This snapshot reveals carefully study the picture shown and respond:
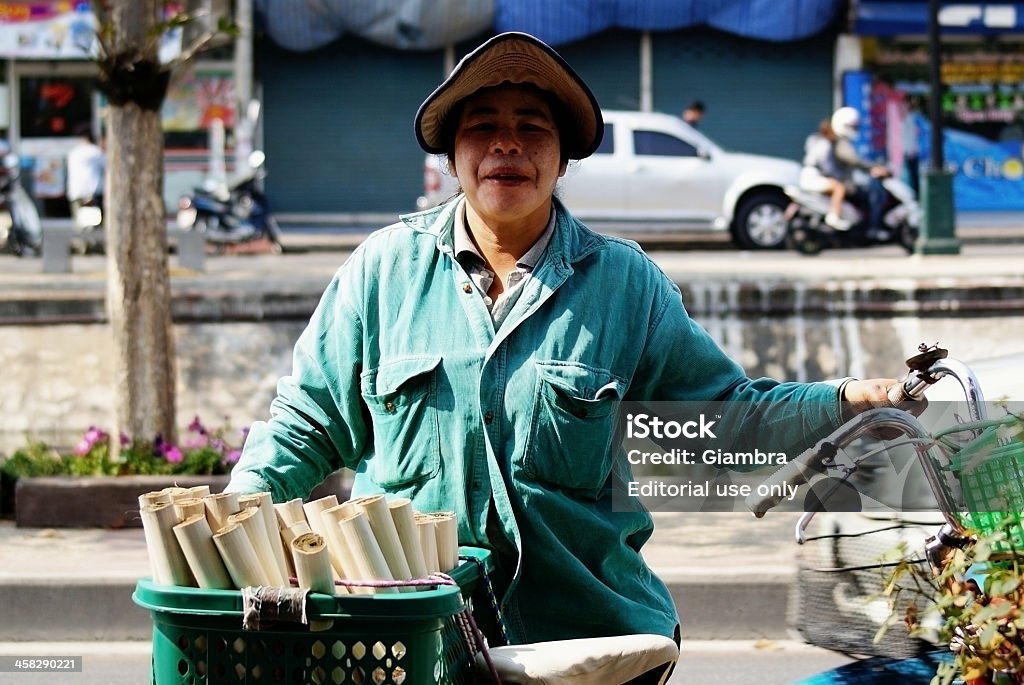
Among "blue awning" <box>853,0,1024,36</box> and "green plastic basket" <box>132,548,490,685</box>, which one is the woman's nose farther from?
"blue awning" <box>853,0,1024,36</box>

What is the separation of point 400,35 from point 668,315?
22.8 m

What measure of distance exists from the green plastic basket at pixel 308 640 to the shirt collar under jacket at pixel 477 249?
0.90 meters

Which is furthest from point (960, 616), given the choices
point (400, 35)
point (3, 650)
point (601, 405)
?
point (400, 35)

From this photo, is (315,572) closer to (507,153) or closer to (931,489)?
(507,153)

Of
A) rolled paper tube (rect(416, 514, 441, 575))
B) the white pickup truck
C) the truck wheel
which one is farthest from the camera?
the white pickup truck

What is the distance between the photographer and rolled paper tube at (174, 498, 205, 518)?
2.30 meters

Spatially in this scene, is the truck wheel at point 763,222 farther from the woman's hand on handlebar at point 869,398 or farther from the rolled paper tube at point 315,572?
the rolled paper tube at point 315,572

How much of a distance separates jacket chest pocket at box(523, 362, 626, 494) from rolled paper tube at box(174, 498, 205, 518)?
0.71 meters

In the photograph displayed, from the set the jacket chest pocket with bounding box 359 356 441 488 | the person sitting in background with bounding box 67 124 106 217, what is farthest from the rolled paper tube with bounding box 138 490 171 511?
the person sitting in background with bounding box 67 124 106 217

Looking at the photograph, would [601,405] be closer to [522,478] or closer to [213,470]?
[522,478]

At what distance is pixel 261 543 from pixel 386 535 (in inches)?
7.0

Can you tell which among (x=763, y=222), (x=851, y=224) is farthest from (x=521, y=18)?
(x=851, y=224)

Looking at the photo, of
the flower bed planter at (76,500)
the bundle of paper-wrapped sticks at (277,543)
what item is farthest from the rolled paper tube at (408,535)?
the flower bed planter at (76,500)

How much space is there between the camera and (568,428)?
113 inches
